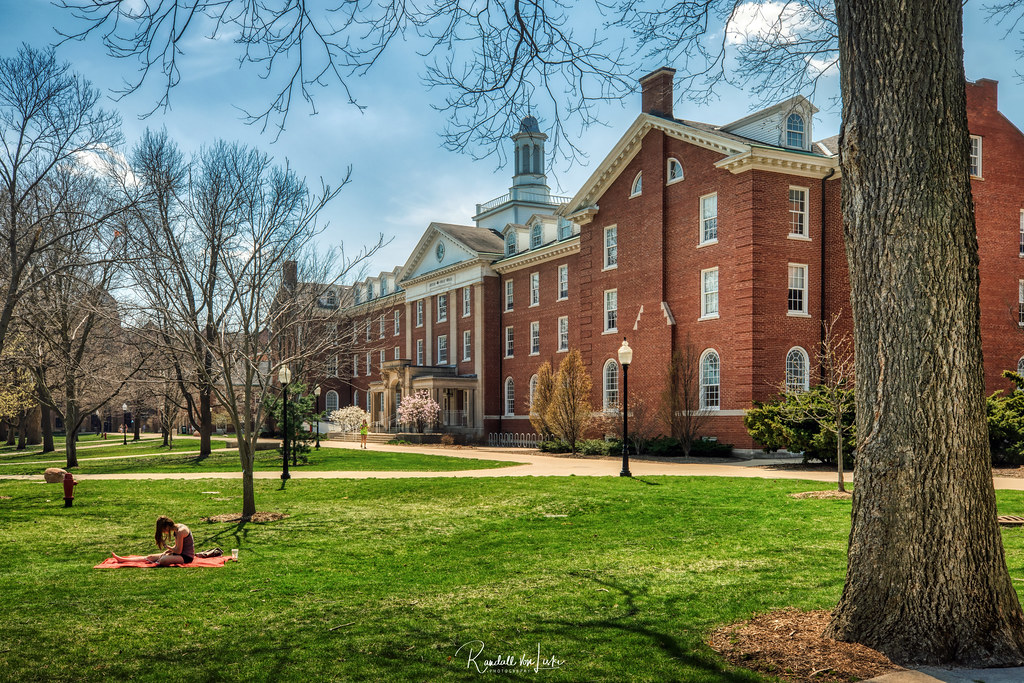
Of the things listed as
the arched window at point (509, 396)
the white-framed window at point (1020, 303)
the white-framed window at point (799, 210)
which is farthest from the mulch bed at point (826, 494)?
the arched window at point (509, 396)

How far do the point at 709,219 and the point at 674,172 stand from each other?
114 inches

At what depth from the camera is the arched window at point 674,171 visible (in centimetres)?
3142

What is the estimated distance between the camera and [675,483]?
17922 mm

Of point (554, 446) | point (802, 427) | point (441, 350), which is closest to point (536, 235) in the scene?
point (441, 350)

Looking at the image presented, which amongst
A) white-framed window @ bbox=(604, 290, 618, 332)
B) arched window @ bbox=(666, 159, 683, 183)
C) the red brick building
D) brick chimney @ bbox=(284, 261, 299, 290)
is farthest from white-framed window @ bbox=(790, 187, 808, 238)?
brick chimney @ bbox=(284, 261, 299, 290)

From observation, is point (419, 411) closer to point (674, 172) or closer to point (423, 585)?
point (674, 172)

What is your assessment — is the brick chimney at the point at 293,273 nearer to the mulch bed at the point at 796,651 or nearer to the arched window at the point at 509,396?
the mulch bed at the point at 796,651

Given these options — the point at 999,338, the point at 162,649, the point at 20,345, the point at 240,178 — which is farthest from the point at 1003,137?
the point at 20,345

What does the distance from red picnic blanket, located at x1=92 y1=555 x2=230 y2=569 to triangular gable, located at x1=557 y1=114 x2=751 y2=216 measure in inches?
903

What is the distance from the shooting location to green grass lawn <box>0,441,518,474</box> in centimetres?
2577

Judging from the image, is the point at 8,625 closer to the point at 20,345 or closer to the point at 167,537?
the point at 167,537

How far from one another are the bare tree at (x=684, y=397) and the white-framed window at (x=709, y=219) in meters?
3.79

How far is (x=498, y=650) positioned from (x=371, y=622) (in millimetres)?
1480

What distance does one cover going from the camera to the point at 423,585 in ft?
28.7
